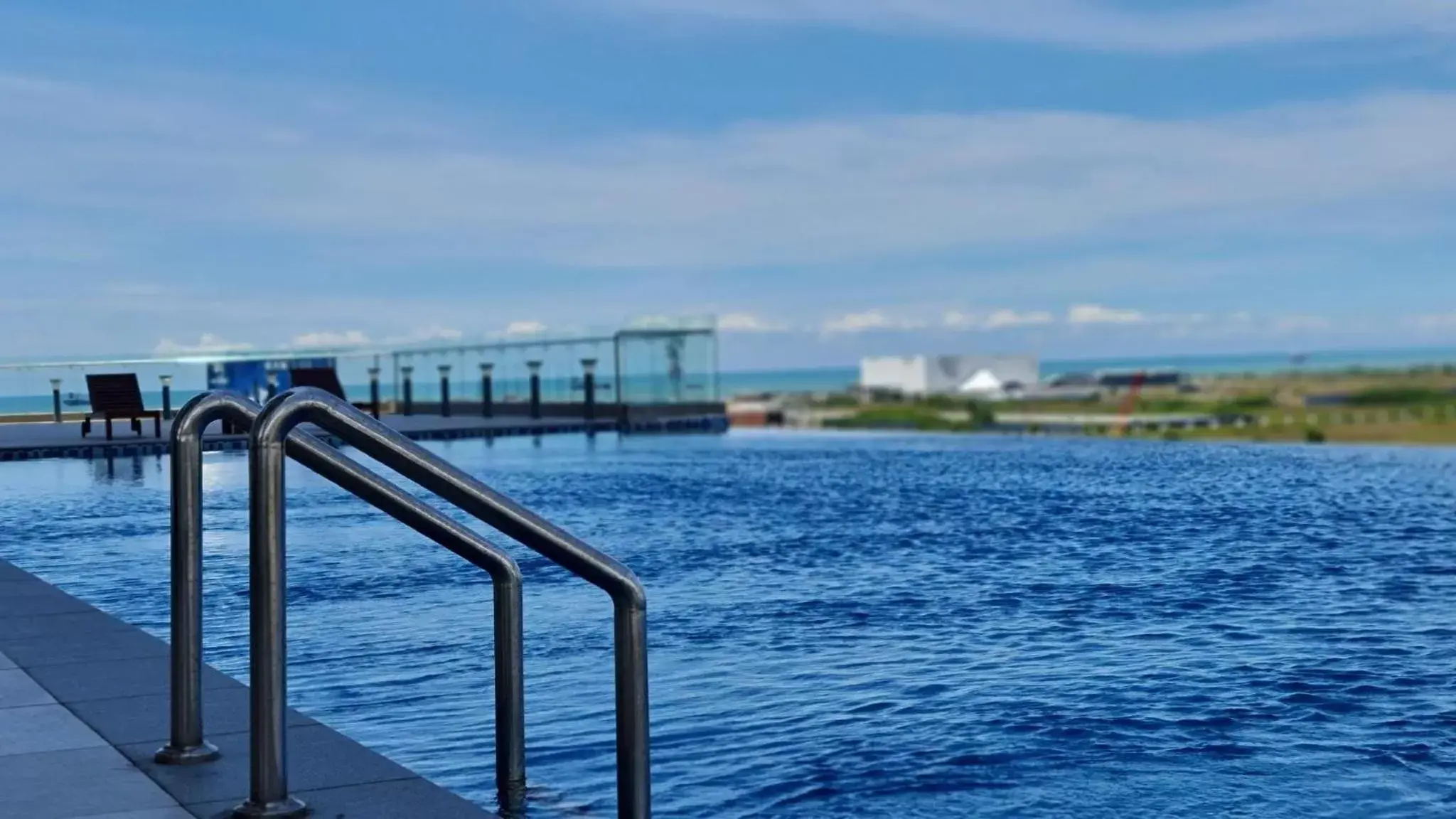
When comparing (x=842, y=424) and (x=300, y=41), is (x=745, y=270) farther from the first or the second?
(x=300, y=41)

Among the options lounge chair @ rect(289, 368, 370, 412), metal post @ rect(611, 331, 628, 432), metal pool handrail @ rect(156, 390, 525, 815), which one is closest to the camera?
metal pool handrail @ rect(156, 390, 525, 815)

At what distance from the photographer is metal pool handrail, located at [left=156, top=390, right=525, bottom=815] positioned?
3117 mm

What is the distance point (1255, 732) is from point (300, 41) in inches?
1178

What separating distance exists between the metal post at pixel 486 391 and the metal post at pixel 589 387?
2.11 m

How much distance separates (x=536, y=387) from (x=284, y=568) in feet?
81.3

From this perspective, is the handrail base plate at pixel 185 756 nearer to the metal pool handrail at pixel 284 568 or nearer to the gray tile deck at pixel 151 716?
the gray tile deck at pixel 151 716

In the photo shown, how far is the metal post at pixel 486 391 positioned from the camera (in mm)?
28141

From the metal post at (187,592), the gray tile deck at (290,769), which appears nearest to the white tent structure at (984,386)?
the gray tile deck at (290,769)

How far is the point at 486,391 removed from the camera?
28156 millimetres

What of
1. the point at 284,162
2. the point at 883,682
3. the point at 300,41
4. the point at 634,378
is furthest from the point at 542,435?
the point at 883,682

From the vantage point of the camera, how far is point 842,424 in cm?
3594

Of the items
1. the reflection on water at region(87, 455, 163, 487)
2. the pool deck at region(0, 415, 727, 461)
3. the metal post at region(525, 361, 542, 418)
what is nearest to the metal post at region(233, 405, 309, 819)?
the pool deck at region(0, 415, 727, 461)

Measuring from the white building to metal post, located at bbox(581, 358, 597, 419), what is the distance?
1763cm

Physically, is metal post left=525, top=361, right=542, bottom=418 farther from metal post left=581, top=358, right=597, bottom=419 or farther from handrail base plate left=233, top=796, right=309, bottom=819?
handrail base plate left=233, top=796, right=309, bottom=819
